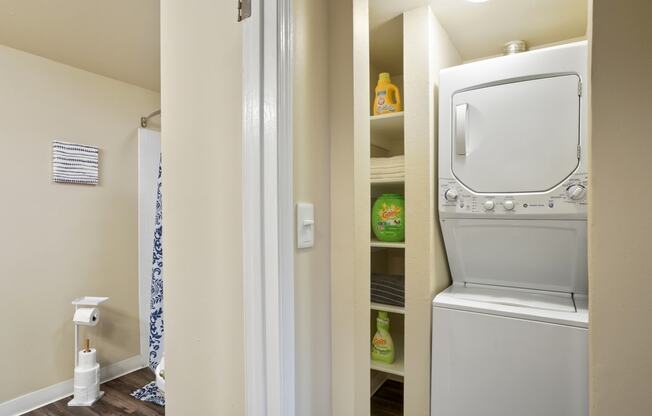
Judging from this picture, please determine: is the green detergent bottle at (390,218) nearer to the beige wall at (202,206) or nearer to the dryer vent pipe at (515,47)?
the dryer vent pipe at (515,47)

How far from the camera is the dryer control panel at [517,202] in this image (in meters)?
1.31

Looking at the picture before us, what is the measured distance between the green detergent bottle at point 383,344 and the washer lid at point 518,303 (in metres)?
0.42

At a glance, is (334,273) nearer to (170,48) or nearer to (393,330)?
(170,48)

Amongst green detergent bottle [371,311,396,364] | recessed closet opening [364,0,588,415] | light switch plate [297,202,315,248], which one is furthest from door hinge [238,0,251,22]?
green detergent bottle [371,311,396,364]

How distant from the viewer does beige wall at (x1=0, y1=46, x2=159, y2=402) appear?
2.13m

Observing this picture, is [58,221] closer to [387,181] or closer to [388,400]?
[387,181]

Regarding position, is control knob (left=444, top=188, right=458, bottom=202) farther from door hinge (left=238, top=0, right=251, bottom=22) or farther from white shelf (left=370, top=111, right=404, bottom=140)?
door hinge (left=238, top=0, right=251, bottom=22)

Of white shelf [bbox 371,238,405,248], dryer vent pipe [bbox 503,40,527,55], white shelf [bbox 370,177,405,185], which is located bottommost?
white shelf [bbox 371,238,405,248]

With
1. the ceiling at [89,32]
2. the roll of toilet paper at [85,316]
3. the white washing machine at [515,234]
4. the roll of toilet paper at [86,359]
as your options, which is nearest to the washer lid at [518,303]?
the white washing machine at [515,234]

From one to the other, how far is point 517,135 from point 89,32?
233cm

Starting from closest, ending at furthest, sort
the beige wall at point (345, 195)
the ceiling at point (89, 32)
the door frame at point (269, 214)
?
the door frame at point (269, 214), the beige wall at point (345, 195), the ceiling at point (89, 32)

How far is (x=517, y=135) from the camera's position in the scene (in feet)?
4.67

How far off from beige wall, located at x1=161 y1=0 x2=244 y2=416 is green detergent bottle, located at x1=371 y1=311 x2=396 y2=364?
3.54 ft

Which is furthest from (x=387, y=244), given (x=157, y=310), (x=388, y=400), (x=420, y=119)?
(x=157, y=310)
